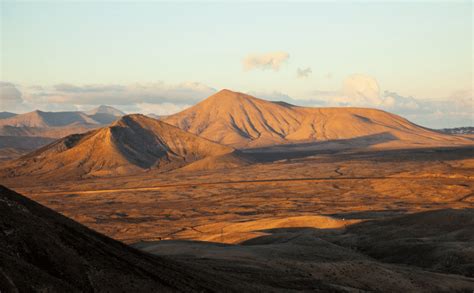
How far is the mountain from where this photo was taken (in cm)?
2395

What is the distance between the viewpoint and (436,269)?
5006 cm

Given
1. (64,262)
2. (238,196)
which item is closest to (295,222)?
(64,262)

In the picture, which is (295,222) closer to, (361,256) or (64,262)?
(361,256)

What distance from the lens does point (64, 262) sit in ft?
86.5

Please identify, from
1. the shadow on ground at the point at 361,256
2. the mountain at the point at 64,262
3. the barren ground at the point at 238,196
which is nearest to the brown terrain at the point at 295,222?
the shadow on ground at the point at 361,256

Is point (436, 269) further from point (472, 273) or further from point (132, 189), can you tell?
point (132, 189)

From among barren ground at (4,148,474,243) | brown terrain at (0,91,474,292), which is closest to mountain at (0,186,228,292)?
brown terrain at (0,91,474,292)

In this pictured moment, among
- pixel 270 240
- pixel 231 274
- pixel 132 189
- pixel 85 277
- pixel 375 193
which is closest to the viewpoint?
pixel 85 277

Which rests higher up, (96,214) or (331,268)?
(331,268)

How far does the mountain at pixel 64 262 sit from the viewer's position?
24.0m

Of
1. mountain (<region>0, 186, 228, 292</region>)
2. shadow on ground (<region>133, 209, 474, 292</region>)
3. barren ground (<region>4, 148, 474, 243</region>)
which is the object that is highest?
mountain (<region>0, 186, 228, 292</region>)

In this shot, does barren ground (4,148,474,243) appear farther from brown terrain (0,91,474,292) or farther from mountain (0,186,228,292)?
mountain (0,186,228,292)

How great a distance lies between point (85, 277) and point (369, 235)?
4692 centimetres

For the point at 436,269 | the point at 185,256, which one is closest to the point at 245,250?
the point at 185,256
